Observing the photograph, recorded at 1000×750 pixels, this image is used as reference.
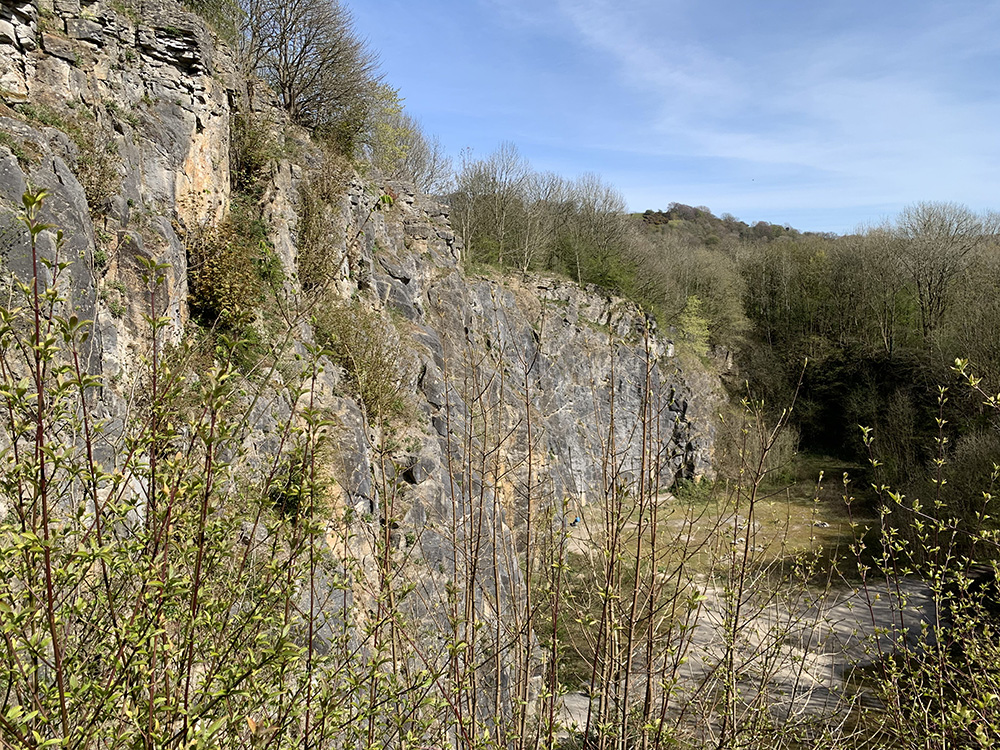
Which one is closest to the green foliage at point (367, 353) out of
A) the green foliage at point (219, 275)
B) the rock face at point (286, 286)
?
the rock face at point (286, 286)

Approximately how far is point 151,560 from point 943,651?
4.14 metres

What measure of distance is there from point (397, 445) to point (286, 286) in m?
3.63

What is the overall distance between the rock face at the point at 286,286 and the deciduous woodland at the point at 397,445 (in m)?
0.06

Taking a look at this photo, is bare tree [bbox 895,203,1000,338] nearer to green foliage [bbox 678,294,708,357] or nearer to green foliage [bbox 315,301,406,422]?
green foliage [bbox 678,294,708,357]

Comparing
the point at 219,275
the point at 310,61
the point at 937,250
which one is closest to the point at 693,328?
the point at 937,250

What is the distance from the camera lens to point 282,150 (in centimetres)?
1195

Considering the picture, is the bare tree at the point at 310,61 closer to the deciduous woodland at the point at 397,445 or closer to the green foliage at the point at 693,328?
the deciduous woodland at the point at 397,445

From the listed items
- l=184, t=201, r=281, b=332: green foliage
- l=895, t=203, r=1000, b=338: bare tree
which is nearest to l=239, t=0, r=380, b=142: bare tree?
l=184, t=201, r=281, b=332: green foliage

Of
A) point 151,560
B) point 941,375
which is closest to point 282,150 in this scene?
point 151,560

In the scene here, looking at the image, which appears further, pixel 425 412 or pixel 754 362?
pixel 754 362

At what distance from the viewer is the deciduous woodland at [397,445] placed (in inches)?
67.2

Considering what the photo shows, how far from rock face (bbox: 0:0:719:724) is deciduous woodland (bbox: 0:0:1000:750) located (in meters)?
0.06

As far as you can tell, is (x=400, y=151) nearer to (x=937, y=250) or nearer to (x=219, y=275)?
(x=219, y=275)

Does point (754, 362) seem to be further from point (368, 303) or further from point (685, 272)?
point (368, 303)
